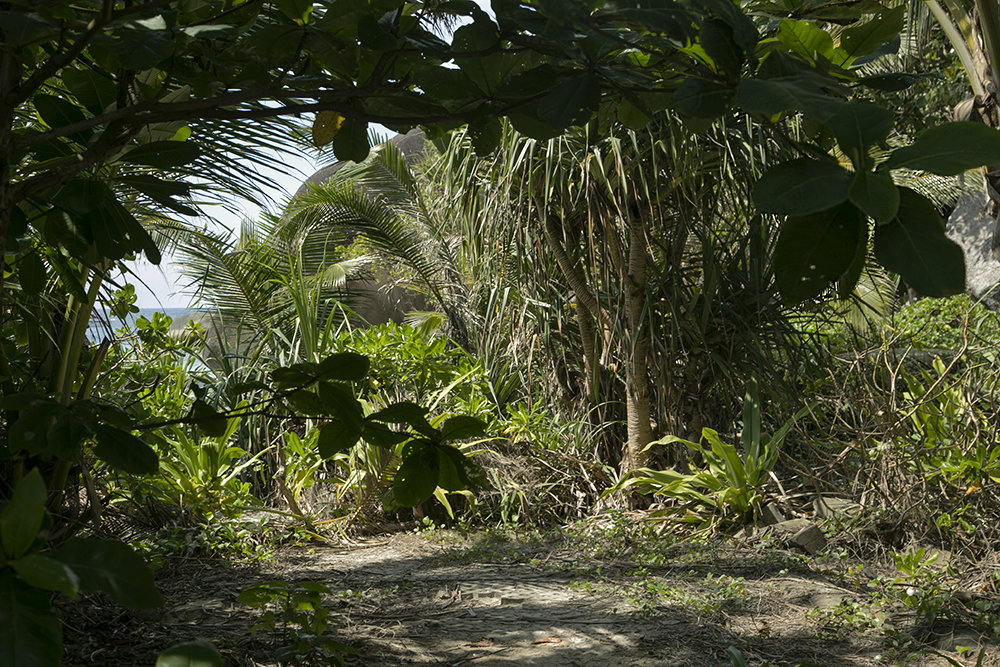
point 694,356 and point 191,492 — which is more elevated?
point 694,356

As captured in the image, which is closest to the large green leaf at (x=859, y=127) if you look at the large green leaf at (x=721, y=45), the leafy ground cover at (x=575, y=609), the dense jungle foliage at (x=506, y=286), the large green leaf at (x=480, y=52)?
the dense jungle foliage at (x=506, y=286)

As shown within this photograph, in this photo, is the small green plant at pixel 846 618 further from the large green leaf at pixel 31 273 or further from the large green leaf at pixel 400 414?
the large green leaf at pixel 31 273

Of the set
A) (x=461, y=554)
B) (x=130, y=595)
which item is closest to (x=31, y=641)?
(x=130, y=595)

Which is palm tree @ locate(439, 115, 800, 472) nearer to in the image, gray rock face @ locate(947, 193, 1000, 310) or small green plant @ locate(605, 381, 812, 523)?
small green plant @ locate(605, 381, 812, 523)

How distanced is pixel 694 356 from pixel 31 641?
11.9ft

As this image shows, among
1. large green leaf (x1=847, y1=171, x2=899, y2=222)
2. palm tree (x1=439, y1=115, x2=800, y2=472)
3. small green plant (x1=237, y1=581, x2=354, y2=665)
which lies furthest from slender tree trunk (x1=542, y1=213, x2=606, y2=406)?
large green leaf (x1=847, y1=171, x2=899, y2=222)

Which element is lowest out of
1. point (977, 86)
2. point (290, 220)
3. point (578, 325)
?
point (578, 325)

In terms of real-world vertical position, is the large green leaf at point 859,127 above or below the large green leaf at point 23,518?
above

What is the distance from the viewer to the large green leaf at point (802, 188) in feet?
2.14

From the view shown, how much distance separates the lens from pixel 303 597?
6.00 ft

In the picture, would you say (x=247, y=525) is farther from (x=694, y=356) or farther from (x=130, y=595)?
(x=130, y=595)

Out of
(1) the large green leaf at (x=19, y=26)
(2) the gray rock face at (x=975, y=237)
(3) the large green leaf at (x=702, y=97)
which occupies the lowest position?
(3) the large green leaf at (x=702, y=97)

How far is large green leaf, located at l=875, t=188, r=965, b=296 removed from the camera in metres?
0.67

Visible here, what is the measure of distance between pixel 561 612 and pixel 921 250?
7.19 ft
